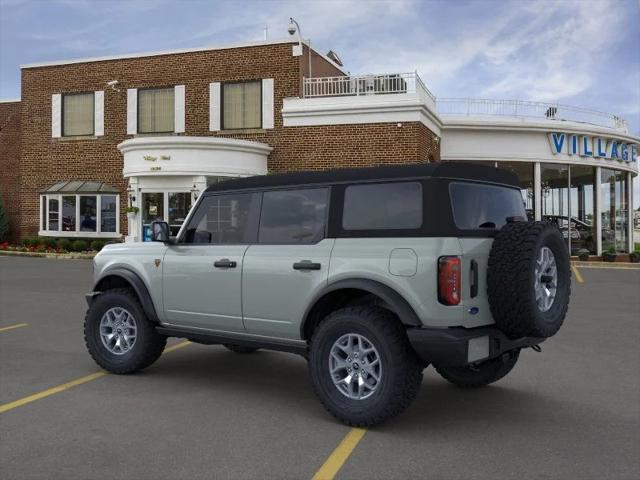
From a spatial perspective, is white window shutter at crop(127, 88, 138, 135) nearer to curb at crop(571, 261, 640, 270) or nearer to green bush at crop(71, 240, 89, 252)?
green bush at crop(71, 240, 89, 252)

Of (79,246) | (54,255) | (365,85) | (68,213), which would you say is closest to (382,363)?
(365,85)

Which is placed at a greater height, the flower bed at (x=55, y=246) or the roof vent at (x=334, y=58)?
the roof vent at (x=334, y=58)

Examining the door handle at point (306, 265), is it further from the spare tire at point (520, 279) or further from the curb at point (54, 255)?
the curb at point (54, 255)

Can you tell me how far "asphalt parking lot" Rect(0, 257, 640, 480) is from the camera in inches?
Answer: 159

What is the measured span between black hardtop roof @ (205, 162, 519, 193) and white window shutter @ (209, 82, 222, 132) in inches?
770

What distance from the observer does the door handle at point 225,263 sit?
222 inches

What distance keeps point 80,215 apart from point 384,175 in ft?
77.6

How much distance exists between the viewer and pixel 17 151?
96.8 ft

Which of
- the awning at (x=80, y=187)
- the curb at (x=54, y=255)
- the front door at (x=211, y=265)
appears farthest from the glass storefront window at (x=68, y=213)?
the front door at (x=211, y=265)

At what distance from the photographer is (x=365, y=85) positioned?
2267cm

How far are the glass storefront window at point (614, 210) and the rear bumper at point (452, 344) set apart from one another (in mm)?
23910

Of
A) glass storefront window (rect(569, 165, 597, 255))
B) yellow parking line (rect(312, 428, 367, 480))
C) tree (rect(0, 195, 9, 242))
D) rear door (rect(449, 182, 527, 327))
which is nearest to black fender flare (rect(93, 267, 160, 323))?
yellow parking line (rect(312, 428, 367, 480))

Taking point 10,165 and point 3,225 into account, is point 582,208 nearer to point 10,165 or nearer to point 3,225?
point 3,225

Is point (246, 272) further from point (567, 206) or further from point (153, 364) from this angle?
point (567, 206)
